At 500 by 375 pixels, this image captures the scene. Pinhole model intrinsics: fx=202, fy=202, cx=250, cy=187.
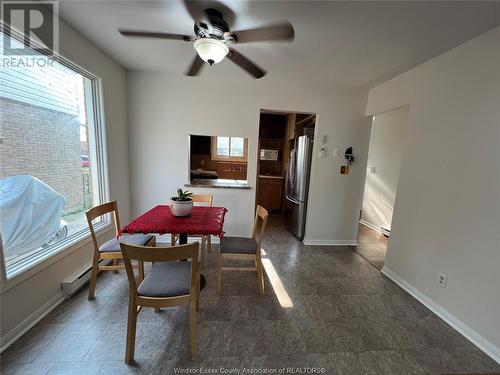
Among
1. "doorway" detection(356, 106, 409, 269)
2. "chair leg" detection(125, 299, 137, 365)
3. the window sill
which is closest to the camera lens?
"chair leg" detection(125, 299, 137, 365)

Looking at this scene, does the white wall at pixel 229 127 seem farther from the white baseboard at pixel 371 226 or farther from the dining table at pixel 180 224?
the white baseboard at pixel 371 226

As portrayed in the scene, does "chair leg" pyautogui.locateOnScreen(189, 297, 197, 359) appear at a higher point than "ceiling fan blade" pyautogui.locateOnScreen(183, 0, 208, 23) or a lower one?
lower

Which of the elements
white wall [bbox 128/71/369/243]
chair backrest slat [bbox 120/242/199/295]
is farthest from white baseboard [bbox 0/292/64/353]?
white wall [bbox 128/71/369/243]

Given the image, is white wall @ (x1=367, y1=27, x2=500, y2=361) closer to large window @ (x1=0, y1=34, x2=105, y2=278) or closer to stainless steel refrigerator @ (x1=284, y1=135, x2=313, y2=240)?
stainless steel refrigerator @ (x1=284, y1=135, x2=313, y2=240)

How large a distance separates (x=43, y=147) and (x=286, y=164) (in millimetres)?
3817

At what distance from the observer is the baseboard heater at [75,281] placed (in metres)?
1.83

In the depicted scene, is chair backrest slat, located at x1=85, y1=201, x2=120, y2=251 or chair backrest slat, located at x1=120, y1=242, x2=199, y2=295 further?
chair backrest slat, located at x1=85, y1=201, x2=120, y2=251

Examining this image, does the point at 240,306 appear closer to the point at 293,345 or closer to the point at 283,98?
the point at 293,345

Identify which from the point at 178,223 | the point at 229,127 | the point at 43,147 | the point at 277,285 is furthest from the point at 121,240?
the point at 229,127

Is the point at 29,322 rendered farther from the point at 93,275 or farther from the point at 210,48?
the point at 210,48

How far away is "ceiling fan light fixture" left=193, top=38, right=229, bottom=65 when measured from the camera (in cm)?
145

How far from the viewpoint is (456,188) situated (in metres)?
1.82

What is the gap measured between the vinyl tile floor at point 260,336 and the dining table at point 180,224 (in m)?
0.60

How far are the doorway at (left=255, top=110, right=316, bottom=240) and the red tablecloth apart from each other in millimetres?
1656
